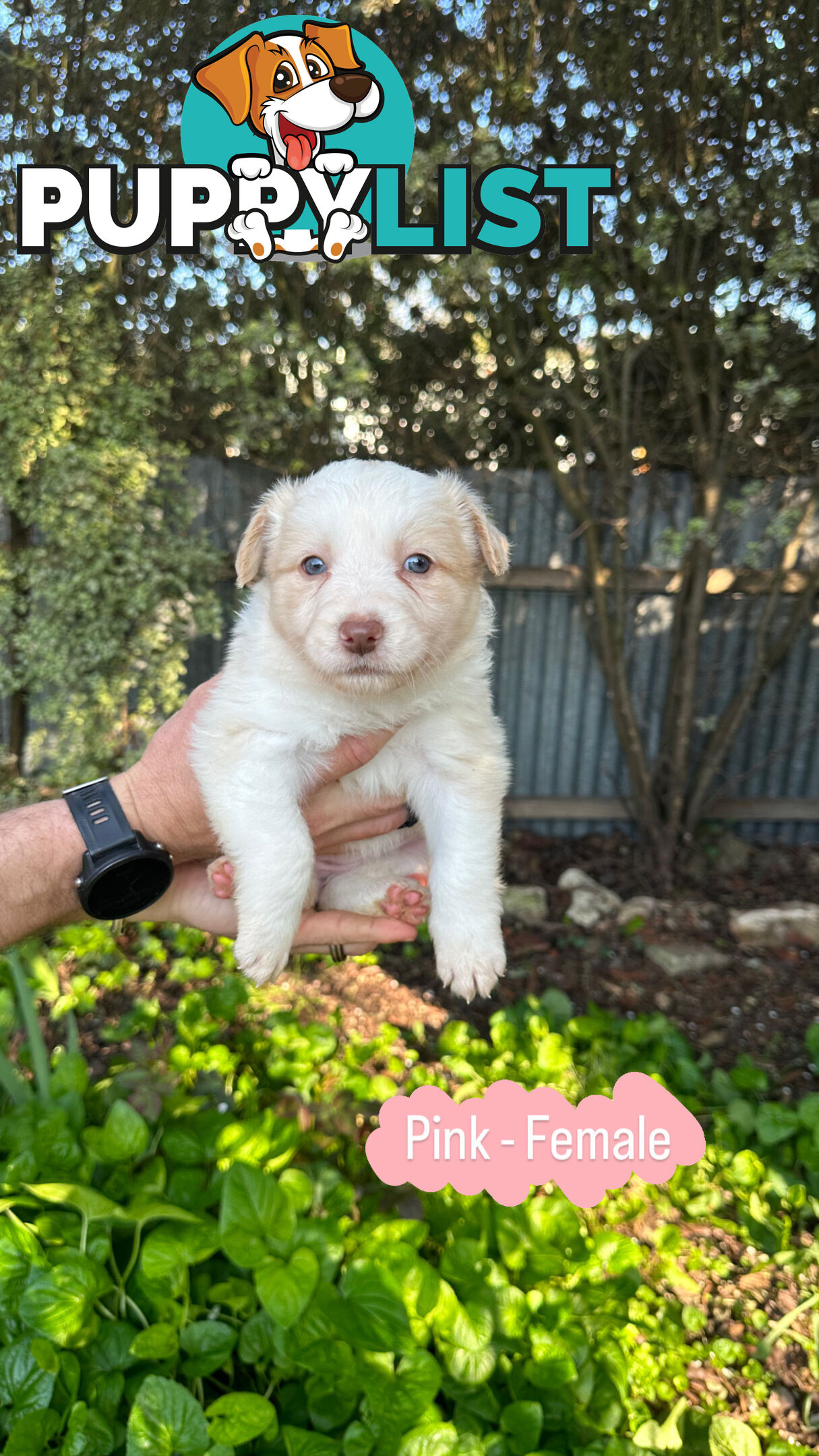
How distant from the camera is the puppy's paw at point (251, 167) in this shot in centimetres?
344

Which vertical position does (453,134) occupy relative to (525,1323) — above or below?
above

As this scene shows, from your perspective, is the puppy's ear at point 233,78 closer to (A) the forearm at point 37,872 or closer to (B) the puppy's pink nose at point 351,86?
(B) the puppy's pink nose at point 351,86

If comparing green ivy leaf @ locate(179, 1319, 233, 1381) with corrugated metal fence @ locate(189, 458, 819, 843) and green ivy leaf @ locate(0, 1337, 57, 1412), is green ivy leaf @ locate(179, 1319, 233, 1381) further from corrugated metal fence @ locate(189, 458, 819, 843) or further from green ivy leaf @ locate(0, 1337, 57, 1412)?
corrugated metal fence @ locate(189, 458, 819, 843)

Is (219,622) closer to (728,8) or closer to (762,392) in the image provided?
(762,392)

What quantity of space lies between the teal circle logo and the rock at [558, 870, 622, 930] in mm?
4047

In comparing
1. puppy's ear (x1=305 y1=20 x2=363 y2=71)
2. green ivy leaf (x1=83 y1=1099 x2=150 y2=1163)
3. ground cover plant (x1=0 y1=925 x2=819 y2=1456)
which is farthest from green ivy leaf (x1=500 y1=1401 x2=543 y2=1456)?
puppy's ear (x1=305 y1=20 x2=363 y2=71)

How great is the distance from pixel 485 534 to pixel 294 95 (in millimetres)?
2401

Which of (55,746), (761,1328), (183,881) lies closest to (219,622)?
(55,746)

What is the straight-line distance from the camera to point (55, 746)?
569 cm

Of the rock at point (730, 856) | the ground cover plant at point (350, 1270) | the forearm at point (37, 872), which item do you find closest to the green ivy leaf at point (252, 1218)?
the ground cover plant at point (350, 1270)

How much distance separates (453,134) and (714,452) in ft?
8.66

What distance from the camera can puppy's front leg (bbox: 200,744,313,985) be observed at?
2018 mm

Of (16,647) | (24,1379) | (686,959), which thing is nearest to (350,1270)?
(24,1379)

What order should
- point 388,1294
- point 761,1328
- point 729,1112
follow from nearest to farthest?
point 388,1294
point 761,1328
point 729,1112
